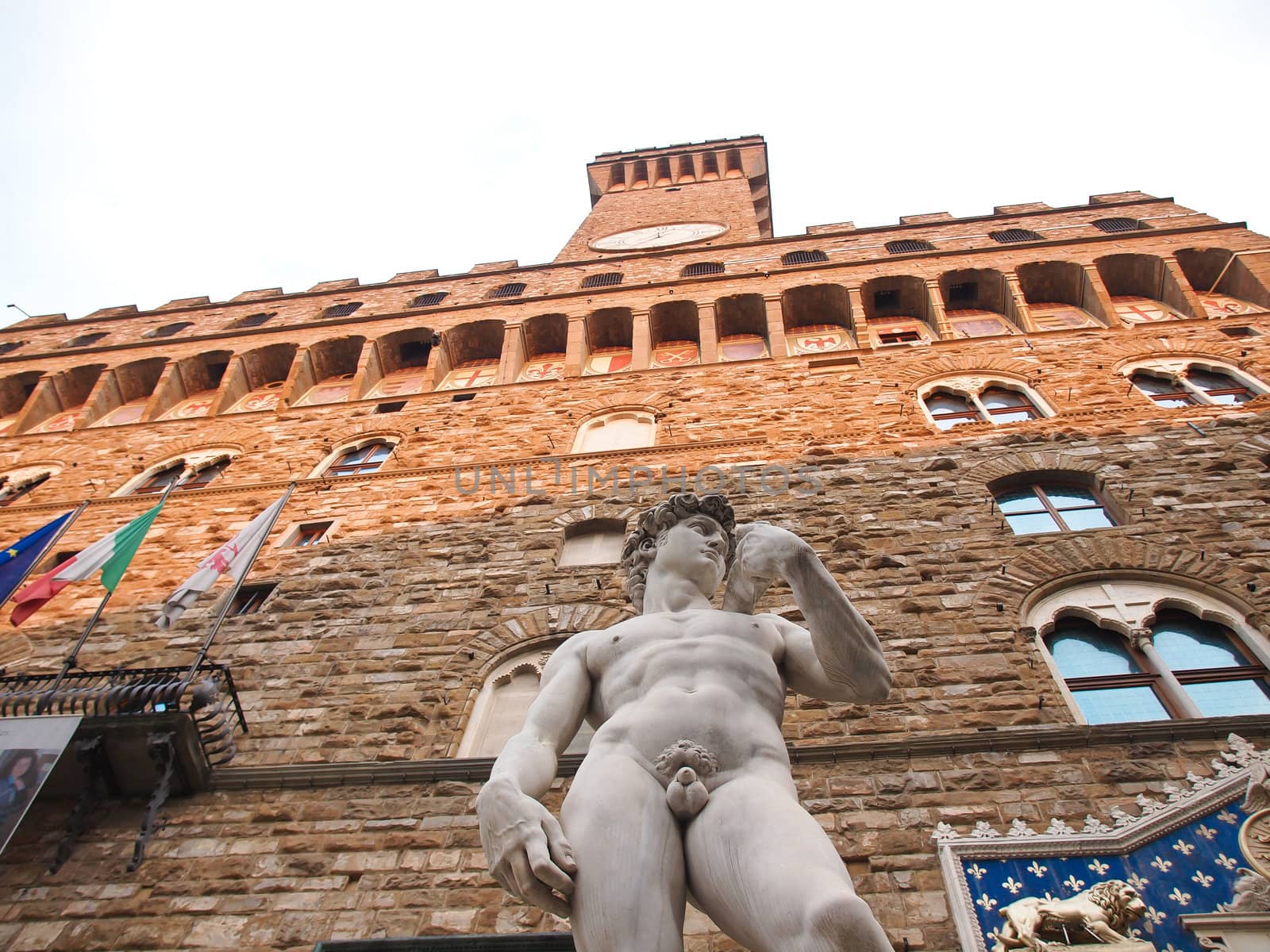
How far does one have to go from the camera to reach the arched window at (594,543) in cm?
779

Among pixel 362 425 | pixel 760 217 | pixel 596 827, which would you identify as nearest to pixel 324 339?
pixel 362 425

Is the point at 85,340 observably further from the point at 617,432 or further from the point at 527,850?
the point at 527,850

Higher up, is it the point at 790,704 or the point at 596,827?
the point at 790,704

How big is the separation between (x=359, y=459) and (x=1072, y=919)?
8855 mm

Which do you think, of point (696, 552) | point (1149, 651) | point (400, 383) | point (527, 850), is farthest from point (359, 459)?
point (527, 850)

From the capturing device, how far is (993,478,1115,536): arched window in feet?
23.9

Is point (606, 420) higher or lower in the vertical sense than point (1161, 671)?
higher

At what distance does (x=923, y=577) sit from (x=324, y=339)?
1072cm

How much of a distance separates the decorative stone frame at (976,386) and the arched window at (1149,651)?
3.69 metres

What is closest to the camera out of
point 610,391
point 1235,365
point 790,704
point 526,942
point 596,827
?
point 596,827

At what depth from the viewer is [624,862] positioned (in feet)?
7.59

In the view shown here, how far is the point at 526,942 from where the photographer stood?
3.85 m

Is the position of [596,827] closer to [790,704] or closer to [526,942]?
[526,942]

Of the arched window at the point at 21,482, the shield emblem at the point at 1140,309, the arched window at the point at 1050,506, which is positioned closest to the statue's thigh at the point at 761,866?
the arched window at the point at 1050,506
